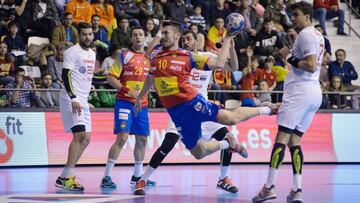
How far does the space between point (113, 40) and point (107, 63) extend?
1.19 meters

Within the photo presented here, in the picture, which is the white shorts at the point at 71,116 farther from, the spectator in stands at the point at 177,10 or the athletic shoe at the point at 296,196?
the spectator in stands at the point at 177,10

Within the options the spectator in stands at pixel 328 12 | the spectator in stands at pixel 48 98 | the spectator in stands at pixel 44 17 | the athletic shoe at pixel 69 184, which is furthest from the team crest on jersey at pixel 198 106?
the spectator in stands at pixel 328 12

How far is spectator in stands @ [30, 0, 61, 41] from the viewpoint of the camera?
68.7 ft

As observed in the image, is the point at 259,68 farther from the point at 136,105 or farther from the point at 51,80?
the point at 136,105

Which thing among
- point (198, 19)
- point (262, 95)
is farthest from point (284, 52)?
point (198, 19)

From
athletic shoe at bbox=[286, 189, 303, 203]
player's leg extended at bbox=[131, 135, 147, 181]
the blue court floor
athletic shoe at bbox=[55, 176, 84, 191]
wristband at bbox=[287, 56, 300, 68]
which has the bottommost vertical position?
the blue court floor

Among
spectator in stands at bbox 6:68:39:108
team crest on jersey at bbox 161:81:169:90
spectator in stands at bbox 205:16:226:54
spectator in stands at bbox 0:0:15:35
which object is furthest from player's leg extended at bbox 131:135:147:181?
spectator in stands at bbox 205:16:226:54

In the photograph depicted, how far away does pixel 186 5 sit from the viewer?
2352 centimetres

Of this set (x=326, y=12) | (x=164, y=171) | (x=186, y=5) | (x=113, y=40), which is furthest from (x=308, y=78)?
(x=326, y=12)

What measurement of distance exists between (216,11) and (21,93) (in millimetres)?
7644

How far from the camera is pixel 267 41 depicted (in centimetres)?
2317

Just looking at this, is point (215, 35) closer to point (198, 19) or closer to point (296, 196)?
point (198, 19)

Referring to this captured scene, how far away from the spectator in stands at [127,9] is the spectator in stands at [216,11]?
2254mm

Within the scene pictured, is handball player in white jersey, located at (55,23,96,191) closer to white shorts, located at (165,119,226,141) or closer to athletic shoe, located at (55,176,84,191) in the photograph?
athletic shoe, located at (55,176,84,191)
